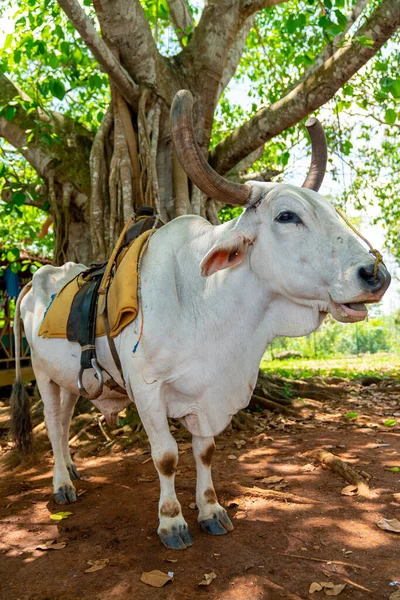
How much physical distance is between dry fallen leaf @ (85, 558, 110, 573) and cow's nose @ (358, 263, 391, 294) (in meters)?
1.84

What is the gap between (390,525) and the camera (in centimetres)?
294

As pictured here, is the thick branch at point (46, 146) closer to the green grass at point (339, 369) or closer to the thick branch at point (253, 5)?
the thick branch at point (253, 5)

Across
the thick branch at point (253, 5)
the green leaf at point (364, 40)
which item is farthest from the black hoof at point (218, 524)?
the thick branch at point (253, 5)

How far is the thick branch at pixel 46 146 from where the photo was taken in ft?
19.4

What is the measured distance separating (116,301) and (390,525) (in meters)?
1.94

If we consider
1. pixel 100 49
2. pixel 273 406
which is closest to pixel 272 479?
pixel 273 406

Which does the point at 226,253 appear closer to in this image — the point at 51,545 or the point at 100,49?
the point at 51,545

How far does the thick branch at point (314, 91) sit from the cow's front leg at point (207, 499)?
353 cm

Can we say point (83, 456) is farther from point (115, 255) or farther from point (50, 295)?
point (115, 255)

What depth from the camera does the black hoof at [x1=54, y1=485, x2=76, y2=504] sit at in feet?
11.9

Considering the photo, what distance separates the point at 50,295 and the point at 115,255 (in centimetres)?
91

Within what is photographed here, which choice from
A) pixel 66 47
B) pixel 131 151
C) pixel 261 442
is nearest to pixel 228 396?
pixel 261 442

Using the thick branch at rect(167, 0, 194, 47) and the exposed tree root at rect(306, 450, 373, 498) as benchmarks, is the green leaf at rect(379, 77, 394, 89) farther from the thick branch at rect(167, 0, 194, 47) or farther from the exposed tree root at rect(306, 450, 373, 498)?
the thick branch at rect(167, 0, 194, 47)

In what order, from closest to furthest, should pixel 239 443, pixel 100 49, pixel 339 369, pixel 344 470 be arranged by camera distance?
pixel 344 470, pixel 100 49, pixel 239 443, pixel 339 369
